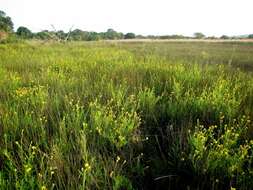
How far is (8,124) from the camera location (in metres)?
2.68

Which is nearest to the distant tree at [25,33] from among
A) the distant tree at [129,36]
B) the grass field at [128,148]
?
the distant tree at [129,36]

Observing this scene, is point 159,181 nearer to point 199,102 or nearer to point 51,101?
point 199,102

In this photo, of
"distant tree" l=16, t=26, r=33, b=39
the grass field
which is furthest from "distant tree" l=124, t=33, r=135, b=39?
the grass field

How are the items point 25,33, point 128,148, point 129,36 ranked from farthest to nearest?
point 129,36, point 25,33, point 128,148

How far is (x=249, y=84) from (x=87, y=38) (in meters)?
28.2

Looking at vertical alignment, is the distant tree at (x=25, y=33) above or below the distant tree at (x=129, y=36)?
above

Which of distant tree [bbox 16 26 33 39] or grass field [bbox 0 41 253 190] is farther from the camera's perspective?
distant tree [bbox 16 26 33 39]

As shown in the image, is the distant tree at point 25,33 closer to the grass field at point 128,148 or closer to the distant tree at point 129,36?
the distant tree at point 129,36


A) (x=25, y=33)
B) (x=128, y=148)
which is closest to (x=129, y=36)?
(x=25, y=33)

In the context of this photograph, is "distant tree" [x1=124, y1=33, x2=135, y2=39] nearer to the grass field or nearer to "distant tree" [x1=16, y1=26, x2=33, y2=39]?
"distant tree" [x1=16, y1=26, x2=33, y2=39]

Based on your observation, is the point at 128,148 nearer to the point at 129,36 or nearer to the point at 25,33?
the point at 25,33

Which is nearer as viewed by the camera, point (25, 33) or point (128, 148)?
point (128, 148)

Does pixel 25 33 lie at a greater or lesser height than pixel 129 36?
greater

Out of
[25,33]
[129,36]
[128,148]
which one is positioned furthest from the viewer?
[129,36]
